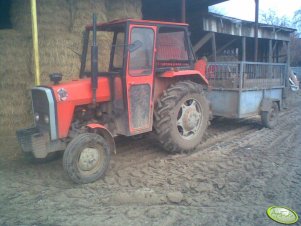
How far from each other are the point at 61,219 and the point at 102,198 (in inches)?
26.5

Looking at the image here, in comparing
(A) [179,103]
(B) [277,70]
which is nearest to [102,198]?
(A) [179,103]

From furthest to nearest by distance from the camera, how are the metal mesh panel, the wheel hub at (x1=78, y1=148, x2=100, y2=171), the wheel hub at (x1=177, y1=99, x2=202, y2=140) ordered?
1. the metal mesh panel
2. the wheel hub at (x1=177, y1=99, x2=202, y2=140)
3. the wheel hub at (x1=78, y1=148, x2=100, y2=171)

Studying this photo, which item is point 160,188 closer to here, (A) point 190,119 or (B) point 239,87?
(A) point 190,119

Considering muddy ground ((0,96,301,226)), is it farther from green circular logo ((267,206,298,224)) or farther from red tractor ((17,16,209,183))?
red tractor ((17,16,209,183))

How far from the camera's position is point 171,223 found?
11.3 feet

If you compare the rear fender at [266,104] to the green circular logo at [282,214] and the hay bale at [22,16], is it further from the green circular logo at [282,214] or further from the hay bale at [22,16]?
the hay bale at [22,16]

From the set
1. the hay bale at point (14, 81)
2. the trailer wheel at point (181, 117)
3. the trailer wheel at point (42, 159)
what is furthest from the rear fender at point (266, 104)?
the hay bale at point (14, 81)

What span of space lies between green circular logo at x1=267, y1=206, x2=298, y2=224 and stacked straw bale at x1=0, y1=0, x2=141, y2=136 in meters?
4.06

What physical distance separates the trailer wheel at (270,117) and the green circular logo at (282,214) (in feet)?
14.8

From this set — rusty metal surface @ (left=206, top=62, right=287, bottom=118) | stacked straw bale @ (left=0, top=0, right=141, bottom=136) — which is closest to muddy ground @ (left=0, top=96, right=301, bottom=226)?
stacked straw bale @ (left=0, top=0, right=141, bottom=136)

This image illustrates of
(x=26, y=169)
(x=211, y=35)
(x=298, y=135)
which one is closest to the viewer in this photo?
(x=26, y=169)

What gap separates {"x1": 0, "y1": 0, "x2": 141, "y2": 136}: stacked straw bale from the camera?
22.0ft

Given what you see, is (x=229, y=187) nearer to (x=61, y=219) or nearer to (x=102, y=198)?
(x=102, y=198)

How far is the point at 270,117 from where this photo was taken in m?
8.27
